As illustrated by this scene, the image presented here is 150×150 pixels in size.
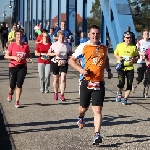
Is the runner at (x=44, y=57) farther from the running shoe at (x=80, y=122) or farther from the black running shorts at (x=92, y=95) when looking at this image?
the black running shorts at (x=92, y=95)

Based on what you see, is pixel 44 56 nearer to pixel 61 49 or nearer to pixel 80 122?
pixel 61 49

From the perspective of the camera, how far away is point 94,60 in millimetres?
7918

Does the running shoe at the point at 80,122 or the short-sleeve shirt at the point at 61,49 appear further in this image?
the short-sleeve shirt at the point at 61,49

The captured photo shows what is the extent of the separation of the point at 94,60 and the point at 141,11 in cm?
9329

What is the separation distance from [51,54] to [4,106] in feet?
6.38

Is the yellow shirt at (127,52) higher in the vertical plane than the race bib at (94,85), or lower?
higher

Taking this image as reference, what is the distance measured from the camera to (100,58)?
7.93m

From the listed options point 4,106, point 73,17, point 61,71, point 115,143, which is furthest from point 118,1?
point 73,17

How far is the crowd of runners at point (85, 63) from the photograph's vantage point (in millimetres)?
7941

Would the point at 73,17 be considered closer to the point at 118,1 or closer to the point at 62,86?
the point at 118,1

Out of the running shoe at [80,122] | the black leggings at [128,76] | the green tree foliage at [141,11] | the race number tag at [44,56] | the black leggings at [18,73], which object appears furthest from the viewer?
the green tree foliage at [141,11]

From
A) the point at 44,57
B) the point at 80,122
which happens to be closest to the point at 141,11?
the point at 44,57

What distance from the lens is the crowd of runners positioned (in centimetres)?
794

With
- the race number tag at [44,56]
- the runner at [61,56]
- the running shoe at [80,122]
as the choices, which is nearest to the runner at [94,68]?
the running shoe at [80,122]
